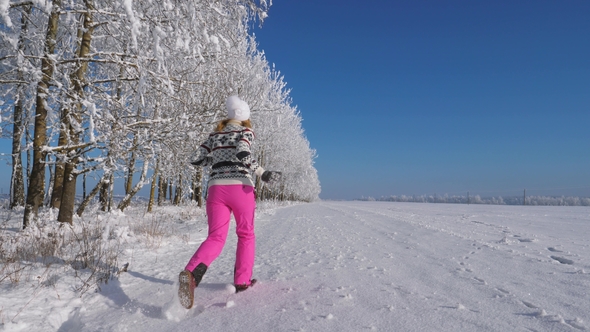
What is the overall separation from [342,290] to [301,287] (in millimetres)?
354

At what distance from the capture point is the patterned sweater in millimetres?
2695

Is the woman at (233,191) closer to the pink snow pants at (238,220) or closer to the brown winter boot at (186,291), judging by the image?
the pink snow pants at (238,220)

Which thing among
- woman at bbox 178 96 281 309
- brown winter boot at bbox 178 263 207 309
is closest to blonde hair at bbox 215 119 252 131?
woman at bbox 178 96 281 309

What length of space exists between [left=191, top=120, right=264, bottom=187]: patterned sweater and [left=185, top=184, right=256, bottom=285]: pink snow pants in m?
0.07

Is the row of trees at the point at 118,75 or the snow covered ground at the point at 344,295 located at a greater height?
the row of trees at the point at 118,75

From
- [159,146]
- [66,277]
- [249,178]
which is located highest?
[159,146]

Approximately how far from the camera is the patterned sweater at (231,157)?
2695 millimetres

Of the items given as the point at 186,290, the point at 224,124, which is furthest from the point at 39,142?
the point at 186,290

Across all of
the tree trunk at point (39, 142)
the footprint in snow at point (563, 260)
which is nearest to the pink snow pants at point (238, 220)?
the footprint in snow at point (563, 260)

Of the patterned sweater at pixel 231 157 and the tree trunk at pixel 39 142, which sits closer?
the patterned sweater at pixel 231 157

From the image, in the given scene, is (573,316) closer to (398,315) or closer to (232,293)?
(398,315)

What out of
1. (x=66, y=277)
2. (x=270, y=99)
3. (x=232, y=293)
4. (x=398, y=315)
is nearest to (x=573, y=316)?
(x=398, y=315)

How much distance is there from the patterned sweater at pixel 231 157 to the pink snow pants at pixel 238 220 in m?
0.07

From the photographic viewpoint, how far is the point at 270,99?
2116cm
